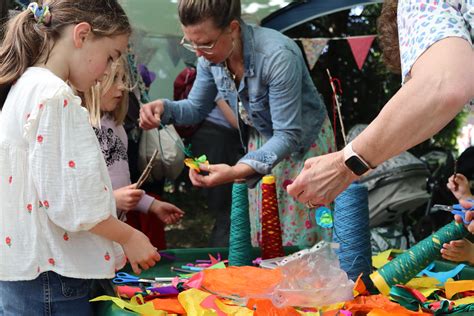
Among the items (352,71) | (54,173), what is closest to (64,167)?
(54,173)

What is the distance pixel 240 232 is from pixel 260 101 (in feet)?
1.81

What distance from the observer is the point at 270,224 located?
180cm

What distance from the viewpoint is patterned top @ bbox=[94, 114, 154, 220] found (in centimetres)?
226

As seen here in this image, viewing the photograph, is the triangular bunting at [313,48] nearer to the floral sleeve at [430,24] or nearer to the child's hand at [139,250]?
the child's hand at [139,250]

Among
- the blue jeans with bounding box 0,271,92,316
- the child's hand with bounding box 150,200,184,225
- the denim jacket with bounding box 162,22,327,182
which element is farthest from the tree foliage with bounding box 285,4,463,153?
the blue jeans with bounding box 0,271,92,316

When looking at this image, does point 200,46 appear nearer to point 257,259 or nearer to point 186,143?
point 257,259

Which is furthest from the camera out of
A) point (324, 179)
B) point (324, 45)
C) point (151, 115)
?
point (324, 45)

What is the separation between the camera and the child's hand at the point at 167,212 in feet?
7.07

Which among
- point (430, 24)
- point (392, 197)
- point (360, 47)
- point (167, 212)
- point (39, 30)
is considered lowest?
point (392, 197)

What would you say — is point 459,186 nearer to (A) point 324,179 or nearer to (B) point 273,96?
(B) point 273,96

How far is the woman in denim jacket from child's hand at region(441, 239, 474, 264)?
0.53 metres

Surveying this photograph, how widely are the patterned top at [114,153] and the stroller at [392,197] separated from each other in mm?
1464

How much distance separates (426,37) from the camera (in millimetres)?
1091

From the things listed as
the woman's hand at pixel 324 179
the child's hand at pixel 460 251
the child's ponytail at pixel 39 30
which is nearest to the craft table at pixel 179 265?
the child's hand at pixel 460 251
